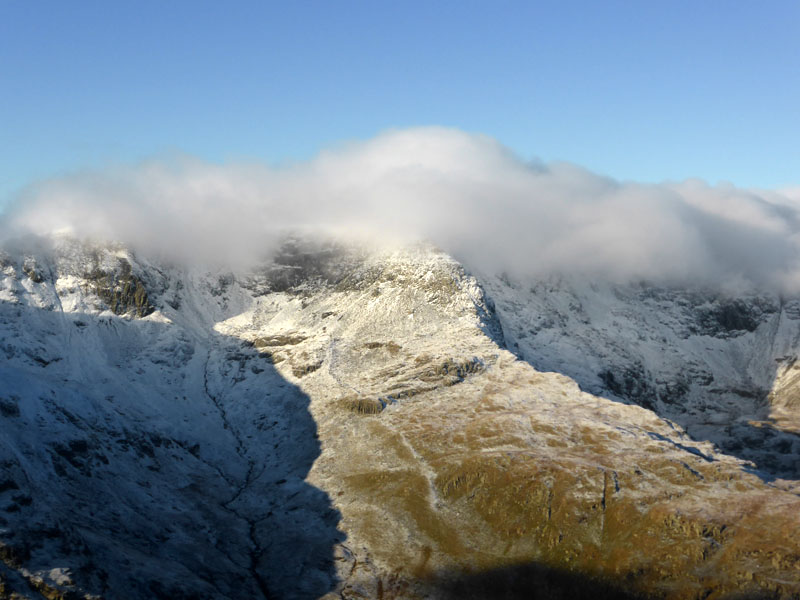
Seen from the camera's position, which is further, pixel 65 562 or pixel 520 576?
pixel 520 576

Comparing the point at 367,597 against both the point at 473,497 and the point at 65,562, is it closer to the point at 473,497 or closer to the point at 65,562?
the point at 473,497

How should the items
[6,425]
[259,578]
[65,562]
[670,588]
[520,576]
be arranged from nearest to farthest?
[65,562], [670,588], [520,576], [259,578], [6,425]

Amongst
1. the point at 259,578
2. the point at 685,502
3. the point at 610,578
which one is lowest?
the point at 259,578

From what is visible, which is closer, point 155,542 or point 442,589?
point 442,589

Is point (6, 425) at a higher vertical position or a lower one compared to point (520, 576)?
higher

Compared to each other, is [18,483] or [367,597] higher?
[18,483]

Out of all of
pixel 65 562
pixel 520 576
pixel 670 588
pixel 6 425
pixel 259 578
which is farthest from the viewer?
pixel 6 425

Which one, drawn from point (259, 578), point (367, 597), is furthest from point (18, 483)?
point (367, 597)

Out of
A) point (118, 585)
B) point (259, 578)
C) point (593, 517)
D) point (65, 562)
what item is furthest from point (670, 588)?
point (65, 562)

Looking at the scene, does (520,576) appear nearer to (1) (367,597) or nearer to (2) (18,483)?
(1) (367,597)
